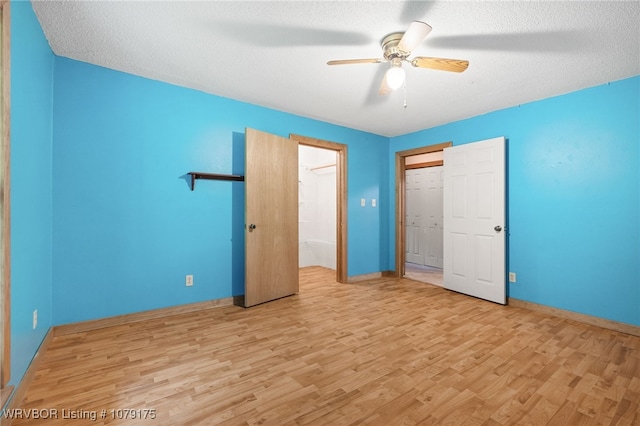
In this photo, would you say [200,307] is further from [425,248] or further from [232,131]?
[425,248]

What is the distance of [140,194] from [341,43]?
234 centimetres

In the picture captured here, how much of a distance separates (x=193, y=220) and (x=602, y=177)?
4.28 meters

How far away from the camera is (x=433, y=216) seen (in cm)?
583

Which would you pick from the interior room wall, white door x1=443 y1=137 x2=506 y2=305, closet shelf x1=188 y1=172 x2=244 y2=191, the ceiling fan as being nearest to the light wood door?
closet shelf x1=188 y1=172 x2=244 y2=191

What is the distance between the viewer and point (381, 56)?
2361mm

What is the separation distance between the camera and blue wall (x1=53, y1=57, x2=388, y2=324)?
8.02 ft

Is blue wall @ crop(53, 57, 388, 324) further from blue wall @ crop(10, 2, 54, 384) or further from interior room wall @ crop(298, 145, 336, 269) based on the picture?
interior room wall @ crop(298, 145, 336, 269)

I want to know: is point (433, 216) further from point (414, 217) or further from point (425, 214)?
point (414, 217)

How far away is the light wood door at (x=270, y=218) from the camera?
325cm


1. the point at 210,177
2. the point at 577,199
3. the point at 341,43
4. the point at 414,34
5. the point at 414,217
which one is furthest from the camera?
the point at 414,217

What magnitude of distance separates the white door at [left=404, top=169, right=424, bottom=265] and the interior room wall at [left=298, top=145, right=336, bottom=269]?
1957 mm

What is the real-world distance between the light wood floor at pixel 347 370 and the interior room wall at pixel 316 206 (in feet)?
8.47

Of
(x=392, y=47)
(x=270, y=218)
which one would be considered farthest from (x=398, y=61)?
(x=270, y=218)

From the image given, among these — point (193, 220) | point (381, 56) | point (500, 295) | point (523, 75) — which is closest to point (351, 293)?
point (500, 295)
